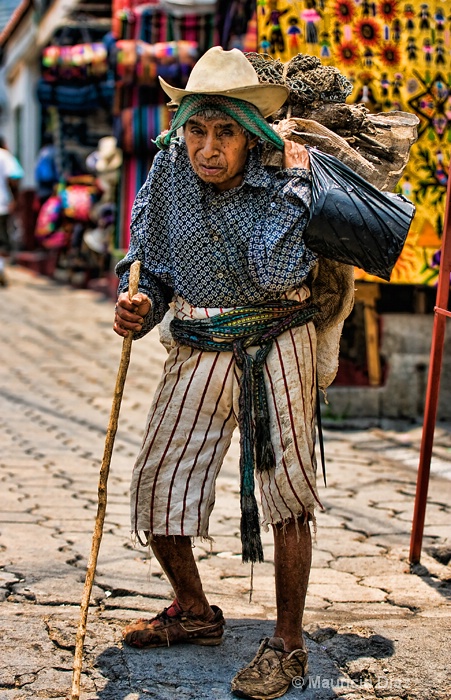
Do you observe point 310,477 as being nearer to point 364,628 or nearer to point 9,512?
point 364,628

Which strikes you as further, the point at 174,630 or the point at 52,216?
the point at 52,216

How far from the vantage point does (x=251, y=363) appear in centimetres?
307

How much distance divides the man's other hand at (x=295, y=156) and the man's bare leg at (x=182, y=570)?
1209mm

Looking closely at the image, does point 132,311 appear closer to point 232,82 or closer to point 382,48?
point 232,82

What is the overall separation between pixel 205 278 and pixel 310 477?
68cm

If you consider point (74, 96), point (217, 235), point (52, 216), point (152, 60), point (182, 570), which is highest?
point (152, 60)

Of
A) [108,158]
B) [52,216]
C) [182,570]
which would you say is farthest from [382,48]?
[52,216]

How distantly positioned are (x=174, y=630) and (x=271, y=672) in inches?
16.8

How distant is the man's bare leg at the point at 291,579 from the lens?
3.02 metres

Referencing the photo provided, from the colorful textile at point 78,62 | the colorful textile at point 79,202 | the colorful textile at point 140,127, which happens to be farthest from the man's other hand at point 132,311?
the colorful textile at point 79,202

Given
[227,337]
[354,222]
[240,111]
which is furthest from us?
[227,337]

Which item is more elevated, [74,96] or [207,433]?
[74,96]

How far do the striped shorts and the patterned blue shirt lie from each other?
0.10m

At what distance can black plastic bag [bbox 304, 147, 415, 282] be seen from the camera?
288cm
